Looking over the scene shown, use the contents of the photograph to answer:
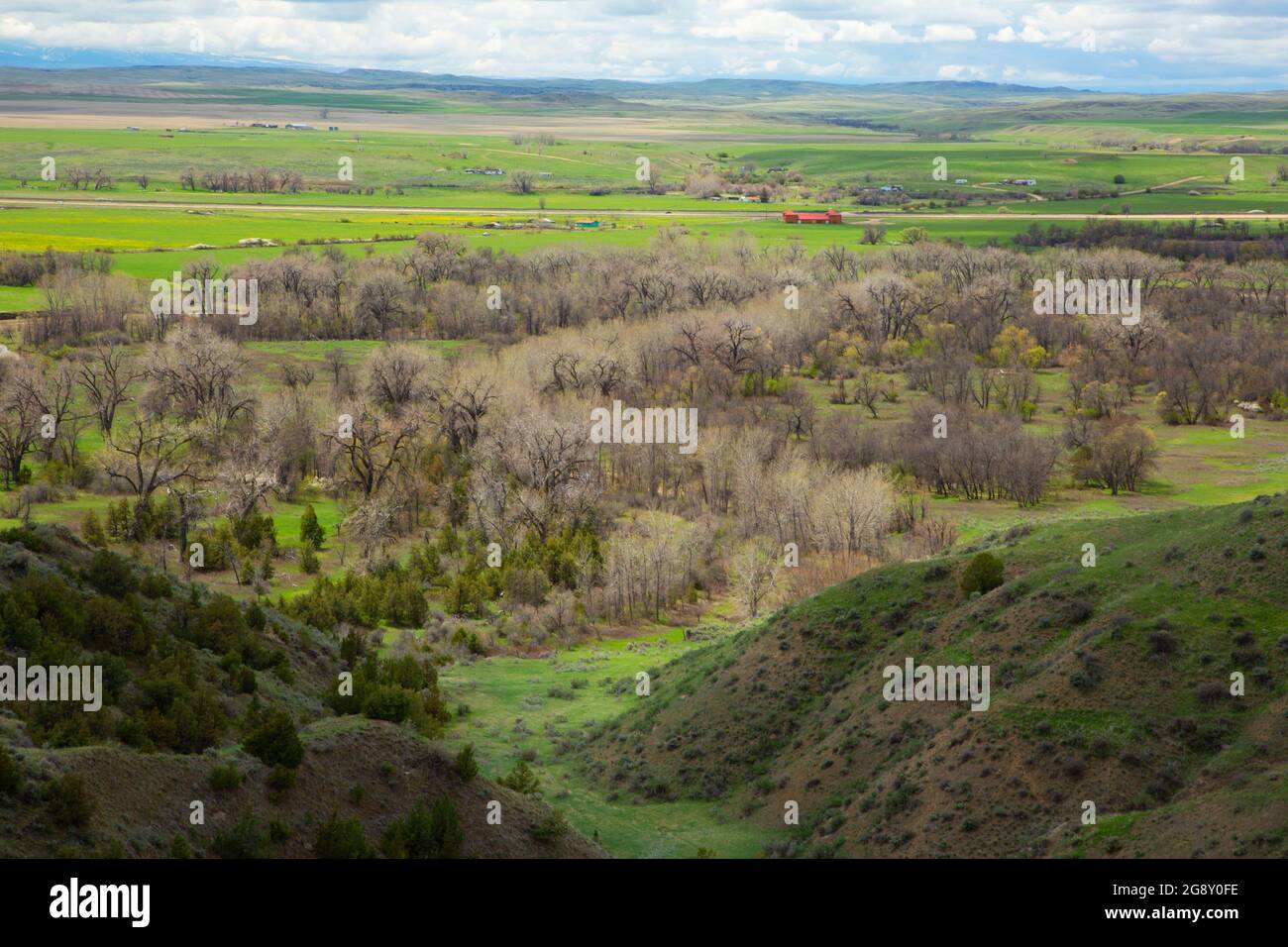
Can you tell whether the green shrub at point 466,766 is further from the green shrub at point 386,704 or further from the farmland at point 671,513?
the green shrub at point 386,704

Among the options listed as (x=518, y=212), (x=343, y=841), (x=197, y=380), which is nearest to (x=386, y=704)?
(x=343, y=841)

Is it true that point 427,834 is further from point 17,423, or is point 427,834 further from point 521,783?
point 17,423

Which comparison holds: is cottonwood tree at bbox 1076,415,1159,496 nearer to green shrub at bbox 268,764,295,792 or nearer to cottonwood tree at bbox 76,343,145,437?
cottonwood tree at bbox 76,343,145,437

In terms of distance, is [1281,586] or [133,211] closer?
[1281,586]

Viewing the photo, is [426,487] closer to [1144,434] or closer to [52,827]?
[1144,434]

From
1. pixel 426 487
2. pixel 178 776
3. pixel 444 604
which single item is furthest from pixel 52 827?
pixel 426 487

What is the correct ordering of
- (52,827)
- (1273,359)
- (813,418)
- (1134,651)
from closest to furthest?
(52,827), (1134,651), (813,418), (1273,359)
